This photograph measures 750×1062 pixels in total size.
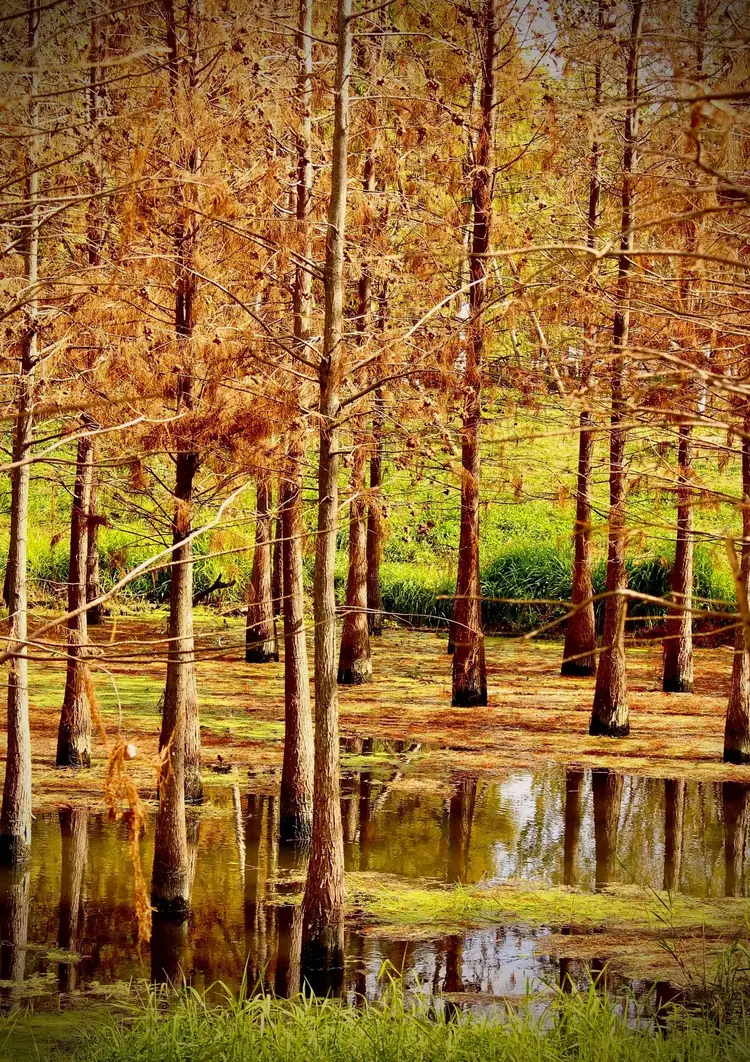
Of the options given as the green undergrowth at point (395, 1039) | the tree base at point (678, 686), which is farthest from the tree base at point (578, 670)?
the green undergrowth at point (395, 1039)

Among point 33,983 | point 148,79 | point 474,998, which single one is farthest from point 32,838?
point 148,79

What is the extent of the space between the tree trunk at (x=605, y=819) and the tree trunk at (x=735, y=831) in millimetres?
1108

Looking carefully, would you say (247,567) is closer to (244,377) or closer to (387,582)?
(387,582)

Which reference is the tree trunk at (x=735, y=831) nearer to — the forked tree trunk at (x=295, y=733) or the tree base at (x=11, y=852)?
the forked tree trunk at (x=295, y=733)

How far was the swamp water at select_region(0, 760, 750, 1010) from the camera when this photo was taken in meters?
9.70

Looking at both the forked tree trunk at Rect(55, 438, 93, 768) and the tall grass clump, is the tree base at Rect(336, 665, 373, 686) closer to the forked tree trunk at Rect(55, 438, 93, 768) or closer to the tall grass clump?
the forked tree trunk at Rect(55, 438, 93, 768)

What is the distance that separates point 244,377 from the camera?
11.8 meters

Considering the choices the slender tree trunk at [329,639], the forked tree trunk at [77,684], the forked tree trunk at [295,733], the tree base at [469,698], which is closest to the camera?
the slender tree trunk at [329,639]

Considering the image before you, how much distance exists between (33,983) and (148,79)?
8.18 meters

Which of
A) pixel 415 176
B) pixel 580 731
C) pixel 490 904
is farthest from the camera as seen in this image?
pixel 580 731

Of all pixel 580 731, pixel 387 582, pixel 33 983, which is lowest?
pixel 33 983

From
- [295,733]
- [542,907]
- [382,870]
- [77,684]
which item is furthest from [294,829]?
[77,684]

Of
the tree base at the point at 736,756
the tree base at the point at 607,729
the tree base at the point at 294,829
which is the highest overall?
the tree base at the point at 607,729

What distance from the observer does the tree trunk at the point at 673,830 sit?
477 inches
